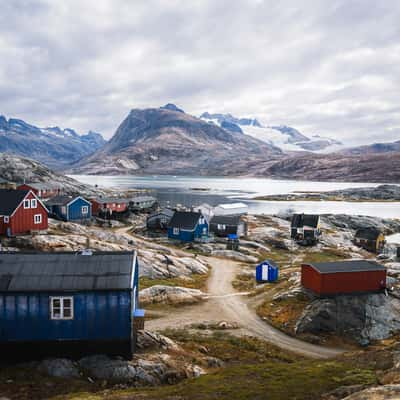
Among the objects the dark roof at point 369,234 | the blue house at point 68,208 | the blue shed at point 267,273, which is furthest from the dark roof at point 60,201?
the dark roof at point 369,234

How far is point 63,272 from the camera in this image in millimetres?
22969

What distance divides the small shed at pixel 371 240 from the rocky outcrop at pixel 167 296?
62640 millimetres

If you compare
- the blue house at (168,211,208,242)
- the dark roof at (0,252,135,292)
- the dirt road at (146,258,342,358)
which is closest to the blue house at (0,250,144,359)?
the dark roof at (0,252,135,292)

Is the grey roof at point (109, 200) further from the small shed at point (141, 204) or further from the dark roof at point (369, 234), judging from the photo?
the dark roof at point (369, 234)

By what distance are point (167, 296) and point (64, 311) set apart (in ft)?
60.0

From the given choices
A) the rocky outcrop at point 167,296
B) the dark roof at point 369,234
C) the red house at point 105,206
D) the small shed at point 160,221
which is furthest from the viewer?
the red house at point 105,206

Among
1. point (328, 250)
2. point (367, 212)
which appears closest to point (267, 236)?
point (328, 250)

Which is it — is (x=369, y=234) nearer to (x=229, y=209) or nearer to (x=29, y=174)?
(x=229, y=209)

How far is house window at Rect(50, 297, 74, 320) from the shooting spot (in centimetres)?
2195

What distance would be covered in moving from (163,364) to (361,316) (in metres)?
21.5

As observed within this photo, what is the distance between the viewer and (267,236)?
86688 mm

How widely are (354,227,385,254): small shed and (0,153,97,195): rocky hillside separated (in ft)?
294

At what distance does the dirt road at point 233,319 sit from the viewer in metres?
30.5

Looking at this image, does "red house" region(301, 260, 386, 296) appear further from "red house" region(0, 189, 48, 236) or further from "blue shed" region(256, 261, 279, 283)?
"red house" region(0, 189, 48, 236)
